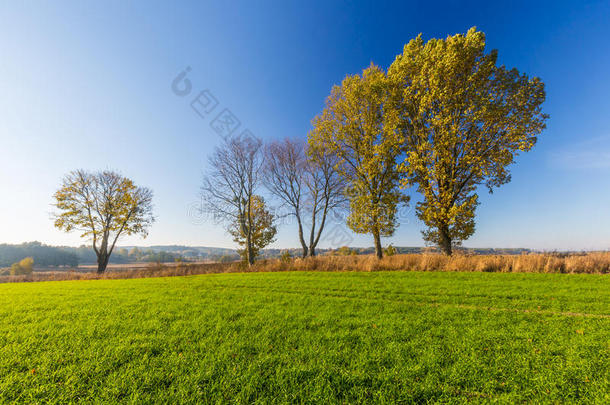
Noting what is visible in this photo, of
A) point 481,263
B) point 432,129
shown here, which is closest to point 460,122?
point 432,129

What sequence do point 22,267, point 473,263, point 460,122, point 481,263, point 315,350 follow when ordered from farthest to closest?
point 22,267 → point 460,122 → point 473,263 → point 481,263 → point 315,350

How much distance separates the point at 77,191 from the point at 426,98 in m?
37.3

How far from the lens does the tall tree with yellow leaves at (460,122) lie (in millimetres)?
11133

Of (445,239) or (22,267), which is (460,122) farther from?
(22,267)

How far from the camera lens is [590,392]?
2143 millimetres

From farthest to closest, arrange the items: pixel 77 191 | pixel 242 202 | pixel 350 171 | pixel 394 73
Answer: pixel 77 191 < pixel 242 202 < pixel 350 171 < pixel 394 73

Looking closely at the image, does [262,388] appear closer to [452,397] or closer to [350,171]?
[452,397]

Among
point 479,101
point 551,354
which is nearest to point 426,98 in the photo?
point 479,101

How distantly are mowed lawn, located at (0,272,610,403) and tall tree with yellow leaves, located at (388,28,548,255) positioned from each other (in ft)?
24.8

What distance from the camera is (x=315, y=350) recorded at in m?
2.99

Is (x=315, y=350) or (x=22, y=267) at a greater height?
(x=315, y=350)

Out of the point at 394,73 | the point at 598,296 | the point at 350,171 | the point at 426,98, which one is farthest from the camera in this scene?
the point at 350,171

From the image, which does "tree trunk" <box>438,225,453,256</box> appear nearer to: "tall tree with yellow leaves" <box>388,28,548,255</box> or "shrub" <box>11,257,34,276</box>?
"tall tree with yellow leaves" <box>388,28,548,255</box>

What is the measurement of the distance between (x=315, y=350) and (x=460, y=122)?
14841mm
